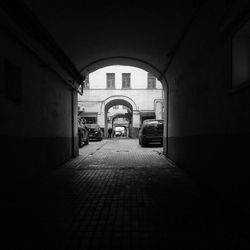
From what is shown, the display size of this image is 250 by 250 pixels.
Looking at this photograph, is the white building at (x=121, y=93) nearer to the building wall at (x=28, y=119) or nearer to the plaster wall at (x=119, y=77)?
the plaster wall at (x=119, y=77)

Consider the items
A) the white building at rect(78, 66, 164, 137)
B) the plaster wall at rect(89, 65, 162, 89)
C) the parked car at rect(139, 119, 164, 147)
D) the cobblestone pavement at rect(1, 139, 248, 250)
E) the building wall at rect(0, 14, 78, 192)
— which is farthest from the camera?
the plaster wall at rect(89, 65, 162, 89)

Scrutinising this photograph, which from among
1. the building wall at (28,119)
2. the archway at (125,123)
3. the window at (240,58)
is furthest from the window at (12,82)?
the archway at (125,123)

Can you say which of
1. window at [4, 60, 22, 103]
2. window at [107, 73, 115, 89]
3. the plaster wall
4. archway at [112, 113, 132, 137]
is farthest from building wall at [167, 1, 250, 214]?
archway at [112, 113, 132, 137]

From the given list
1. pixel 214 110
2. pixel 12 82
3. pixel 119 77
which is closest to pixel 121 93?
pixel 119 77

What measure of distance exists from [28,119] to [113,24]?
3.08m

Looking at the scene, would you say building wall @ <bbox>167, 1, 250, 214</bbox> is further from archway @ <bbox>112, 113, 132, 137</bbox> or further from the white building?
archway @ <bbox>112, 113, 132, 137</bbox>

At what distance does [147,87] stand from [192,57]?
2278 cm

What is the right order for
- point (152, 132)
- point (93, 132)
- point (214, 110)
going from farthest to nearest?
point (93, 132)
point (152, 132)
point (214, 110)

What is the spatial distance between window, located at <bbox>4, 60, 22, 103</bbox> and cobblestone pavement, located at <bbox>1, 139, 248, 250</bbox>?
1890mm

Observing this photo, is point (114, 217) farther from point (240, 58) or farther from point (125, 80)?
point (125, 80)

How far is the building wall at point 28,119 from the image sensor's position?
158 inches

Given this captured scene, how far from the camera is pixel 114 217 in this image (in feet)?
10.8

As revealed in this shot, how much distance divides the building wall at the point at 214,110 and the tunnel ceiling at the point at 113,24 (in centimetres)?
51

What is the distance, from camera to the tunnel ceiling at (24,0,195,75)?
466 cm
